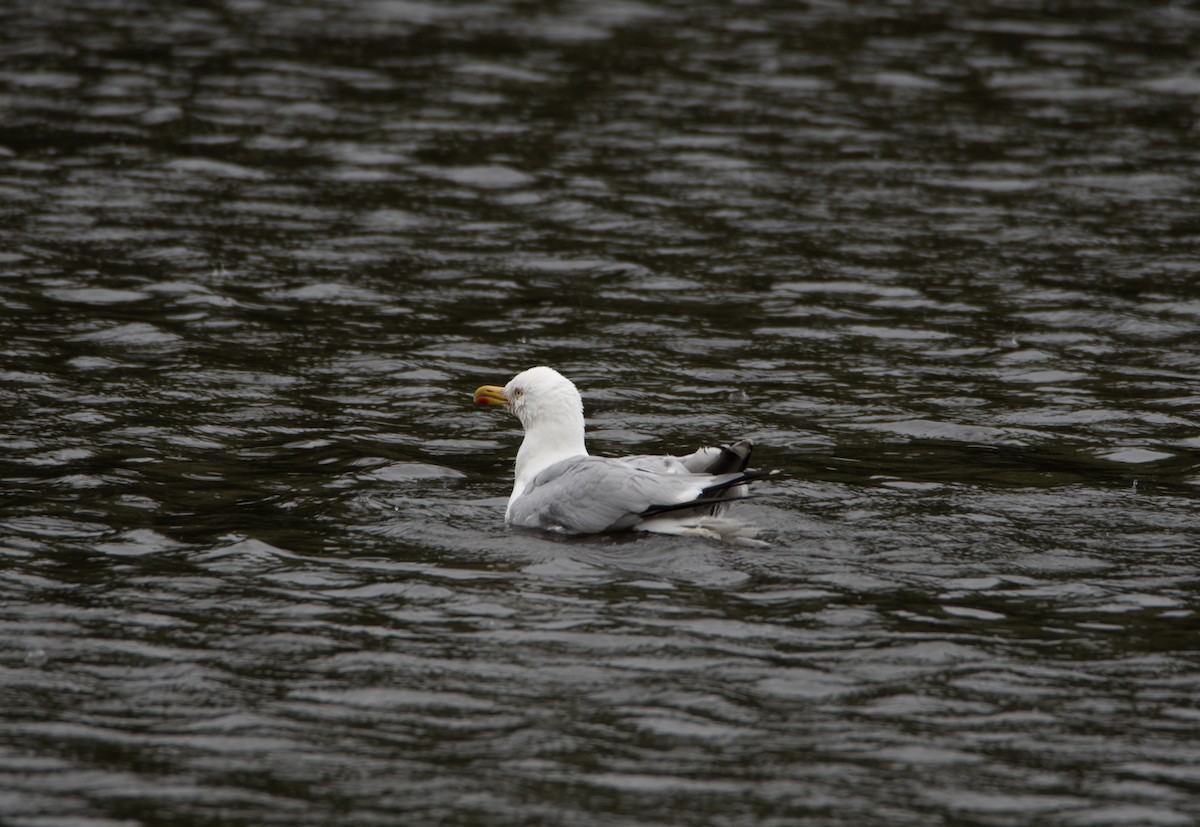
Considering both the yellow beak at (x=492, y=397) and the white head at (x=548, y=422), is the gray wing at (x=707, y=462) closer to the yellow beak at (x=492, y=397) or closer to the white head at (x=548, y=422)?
the white head at (x=548, y=422)

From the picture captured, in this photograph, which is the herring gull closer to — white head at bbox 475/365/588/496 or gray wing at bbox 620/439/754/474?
gray wing at bbox 620/439/754/474

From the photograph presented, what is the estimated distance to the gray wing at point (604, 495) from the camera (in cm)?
955

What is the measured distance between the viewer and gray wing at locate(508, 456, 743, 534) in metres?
→ 9.55

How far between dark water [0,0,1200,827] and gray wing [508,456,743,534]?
23 centimetres

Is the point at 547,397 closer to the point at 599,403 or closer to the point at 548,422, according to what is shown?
the point at 548,422

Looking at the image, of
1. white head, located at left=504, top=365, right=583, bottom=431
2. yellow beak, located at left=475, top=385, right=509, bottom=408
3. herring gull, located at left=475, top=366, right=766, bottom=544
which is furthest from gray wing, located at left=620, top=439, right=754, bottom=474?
yellow beak, located at left=475, top=385, right=509, bottom=408

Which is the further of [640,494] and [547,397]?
[547,397]

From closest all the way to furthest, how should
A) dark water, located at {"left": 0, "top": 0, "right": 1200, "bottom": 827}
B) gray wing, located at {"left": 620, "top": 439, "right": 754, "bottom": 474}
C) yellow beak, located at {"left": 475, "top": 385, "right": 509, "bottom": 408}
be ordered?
dark water, located at {"left": 0, "top": 0, "right": 1200, "bottom": 827}, gray wing, located at {"left": 620, "top": 439, "right": 754, "bottom": 474}, yellow beak, located at {"left": 475, "top": 385, "right": 509, "bottom": 408}

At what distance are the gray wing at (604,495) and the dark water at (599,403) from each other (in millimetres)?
226

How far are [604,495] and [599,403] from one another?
10.6 ft

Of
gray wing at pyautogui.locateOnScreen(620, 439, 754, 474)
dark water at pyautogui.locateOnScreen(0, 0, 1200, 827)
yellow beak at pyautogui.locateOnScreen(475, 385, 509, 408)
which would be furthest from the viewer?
yellow beak at pyautogui.locateOnScreen(475, 385, 509, 408)

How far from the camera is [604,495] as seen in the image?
9.70 meters

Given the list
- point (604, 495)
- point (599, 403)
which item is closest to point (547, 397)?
point (604, 495)

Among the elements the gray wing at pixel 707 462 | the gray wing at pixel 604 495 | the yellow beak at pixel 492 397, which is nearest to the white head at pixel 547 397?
the yellow beak at pixel 492 397
